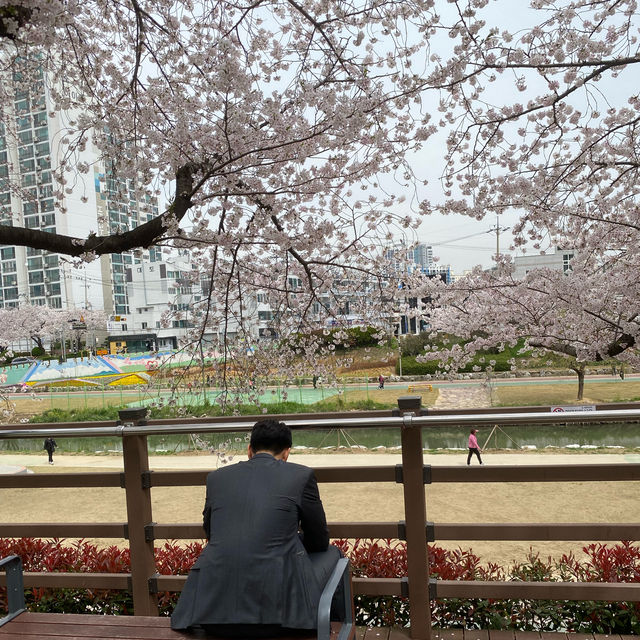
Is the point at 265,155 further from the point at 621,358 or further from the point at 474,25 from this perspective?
the point at 621,358

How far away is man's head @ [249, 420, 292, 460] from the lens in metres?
1.67

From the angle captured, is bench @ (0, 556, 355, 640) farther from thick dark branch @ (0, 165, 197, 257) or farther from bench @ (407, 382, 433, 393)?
bench @ (407, 382, 433, 393)

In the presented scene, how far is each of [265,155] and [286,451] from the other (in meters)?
3.28

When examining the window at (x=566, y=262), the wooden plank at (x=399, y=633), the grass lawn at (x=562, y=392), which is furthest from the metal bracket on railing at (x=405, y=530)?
the grass lawn at (x=562, y=392)

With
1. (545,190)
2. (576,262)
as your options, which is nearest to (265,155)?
(545,190)

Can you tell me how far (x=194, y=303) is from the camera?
18.1 ft

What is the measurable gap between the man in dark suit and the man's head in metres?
0.08

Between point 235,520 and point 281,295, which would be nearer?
point 235,520

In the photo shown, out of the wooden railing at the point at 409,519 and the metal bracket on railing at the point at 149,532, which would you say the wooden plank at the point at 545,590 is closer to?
the wooden railing at the point at 409,519

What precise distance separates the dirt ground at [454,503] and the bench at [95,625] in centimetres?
871

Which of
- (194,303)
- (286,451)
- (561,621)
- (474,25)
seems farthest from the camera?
(194,303)

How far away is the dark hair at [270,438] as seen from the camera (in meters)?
1.67

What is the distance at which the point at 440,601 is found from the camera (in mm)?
2232

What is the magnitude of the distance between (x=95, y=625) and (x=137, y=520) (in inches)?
22.6
